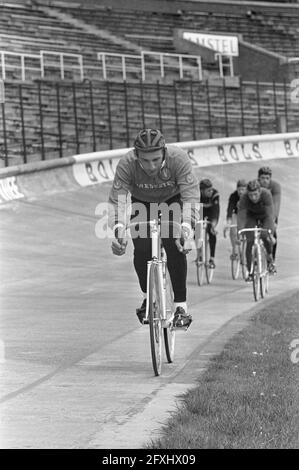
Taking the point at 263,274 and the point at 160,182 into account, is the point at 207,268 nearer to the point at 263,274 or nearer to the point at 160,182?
the point at 263,274

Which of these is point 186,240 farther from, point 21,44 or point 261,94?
point 261,94

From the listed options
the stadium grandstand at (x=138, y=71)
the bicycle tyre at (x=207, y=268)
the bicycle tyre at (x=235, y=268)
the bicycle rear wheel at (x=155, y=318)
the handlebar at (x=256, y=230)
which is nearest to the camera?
the bicycle rear wheel at (x=155, y=318)

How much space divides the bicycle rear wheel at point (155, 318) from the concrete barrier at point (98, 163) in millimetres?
16791

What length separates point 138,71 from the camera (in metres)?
42.5

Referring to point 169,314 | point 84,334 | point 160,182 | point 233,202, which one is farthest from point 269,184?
point 160,182

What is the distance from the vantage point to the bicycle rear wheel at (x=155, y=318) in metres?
8.74

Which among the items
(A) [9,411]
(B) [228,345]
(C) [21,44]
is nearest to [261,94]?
(C) [21,44]

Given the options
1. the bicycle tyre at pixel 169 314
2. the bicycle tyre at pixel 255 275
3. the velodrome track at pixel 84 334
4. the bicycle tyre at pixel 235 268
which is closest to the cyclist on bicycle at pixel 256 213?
the bicycle tyre at pixel 255 275

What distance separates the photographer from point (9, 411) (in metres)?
7.48

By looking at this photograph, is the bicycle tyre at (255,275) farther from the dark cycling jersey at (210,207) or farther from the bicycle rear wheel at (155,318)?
the bicycle rear wheel at (155,318)

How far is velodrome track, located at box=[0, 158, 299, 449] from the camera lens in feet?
23.5

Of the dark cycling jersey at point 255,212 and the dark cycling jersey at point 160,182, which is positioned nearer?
the dark cycling jersey at point 160,182

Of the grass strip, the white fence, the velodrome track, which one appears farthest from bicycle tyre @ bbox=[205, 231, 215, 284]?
the white fence

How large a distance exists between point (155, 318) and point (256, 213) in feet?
25.3
